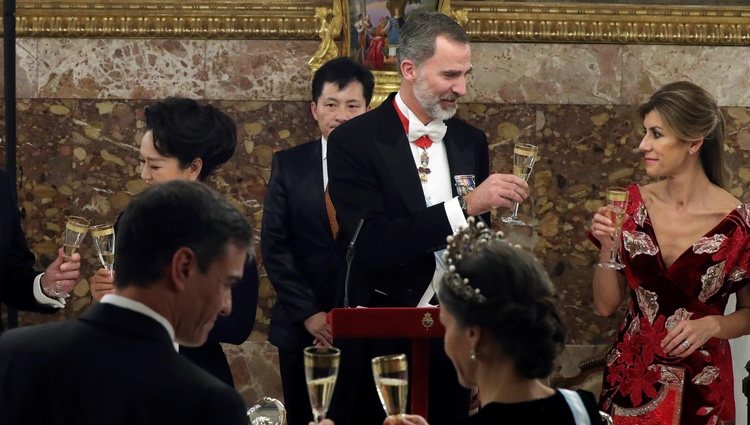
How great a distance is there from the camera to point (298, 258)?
5.84m

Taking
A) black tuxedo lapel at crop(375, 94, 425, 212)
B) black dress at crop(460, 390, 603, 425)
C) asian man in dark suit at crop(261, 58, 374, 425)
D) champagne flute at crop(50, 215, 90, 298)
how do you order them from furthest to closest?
asian man in dark suit at crop(261, 58, 374, 425), black tuxedo lapel at crop(375, 94, 425, 212), champagne flute at crop(50, 215, 90, 298), black dress at crop(460, 390, 603, 425)

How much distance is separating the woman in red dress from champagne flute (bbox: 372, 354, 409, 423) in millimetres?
2315

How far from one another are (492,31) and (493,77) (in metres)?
0.22

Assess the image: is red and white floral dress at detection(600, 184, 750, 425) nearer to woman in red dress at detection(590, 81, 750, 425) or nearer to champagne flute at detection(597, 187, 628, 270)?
woman in red dress at detection(590, 81, 750, 425)

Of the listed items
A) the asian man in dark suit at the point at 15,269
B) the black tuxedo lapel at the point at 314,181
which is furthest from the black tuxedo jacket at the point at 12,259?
the black tuxedo lapel at the point at 314,181

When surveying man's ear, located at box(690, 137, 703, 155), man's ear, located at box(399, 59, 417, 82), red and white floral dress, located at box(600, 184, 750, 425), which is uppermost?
man's ear, located at box(399, 59, 417, 82)

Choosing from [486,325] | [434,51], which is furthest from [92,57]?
[486,325]

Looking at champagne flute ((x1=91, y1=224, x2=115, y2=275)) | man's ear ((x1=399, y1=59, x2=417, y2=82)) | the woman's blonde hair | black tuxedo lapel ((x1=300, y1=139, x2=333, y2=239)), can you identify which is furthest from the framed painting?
champagne flute ((x1=91, y1=224, x2=115, y2=275))

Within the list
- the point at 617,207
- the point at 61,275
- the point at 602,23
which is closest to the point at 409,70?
the point at 617,207

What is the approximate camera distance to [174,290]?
279cm

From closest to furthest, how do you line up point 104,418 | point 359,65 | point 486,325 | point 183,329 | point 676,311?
point 104,418, point 183,329, point 486,325, point 676,311, point 359,65

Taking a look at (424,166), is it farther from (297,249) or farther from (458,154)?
(297,249)

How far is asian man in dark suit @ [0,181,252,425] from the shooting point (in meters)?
2.65

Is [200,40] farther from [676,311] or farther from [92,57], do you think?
[676,311]
